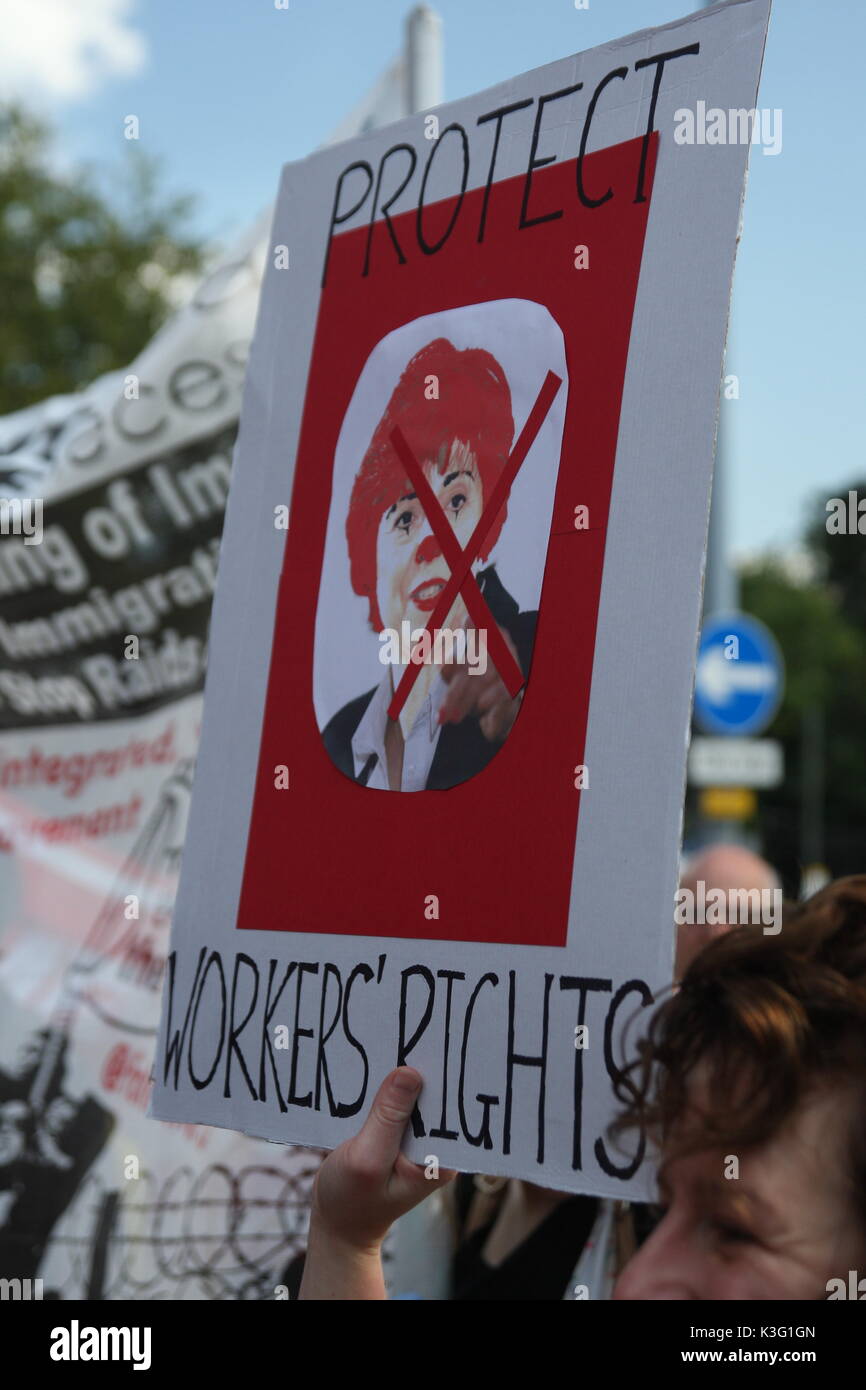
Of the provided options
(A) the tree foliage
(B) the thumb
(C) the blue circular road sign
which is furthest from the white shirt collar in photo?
(A) the tree foliage

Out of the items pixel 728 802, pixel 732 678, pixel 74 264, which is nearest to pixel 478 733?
pixel 732 678

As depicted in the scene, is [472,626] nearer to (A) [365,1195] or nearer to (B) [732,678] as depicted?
(A) [365,1195]

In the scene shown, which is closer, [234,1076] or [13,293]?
[234,1076]

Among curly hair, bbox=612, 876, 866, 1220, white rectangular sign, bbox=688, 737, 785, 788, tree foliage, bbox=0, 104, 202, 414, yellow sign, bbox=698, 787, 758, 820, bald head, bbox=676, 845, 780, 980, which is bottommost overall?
curly hair, bbox=612, 876, 866, 1220

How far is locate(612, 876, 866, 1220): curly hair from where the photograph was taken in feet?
4.16

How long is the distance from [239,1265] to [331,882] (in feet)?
Answer: 3.35

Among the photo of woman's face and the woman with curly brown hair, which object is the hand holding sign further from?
the photo of woman's face

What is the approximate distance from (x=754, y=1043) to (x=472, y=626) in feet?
1.46

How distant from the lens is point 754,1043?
4.33ft

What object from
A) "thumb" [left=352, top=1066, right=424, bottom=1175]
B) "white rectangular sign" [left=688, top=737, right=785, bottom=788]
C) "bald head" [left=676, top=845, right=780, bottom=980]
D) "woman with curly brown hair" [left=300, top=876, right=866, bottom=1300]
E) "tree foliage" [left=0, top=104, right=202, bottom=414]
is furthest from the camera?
"tree foliage" [left=0, top=104, right=202, bottom=414]

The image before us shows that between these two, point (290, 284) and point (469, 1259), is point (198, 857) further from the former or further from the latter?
point (469, 1259)
